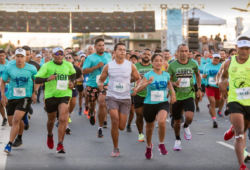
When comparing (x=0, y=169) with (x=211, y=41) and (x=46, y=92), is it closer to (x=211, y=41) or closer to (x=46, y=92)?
(x=46, y=92)

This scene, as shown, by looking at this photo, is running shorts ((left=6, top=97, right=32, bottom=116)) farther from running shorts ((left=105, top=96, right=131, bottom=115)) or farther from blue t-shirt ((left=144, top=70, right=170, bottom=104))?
blue t-shirt ((left=144, top=70, right=170, bottom=104))

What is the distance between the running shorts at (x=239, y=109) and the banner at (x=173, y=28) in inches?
1162

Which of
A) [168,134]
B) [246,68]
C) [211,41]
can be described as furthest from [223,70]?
[211,41]

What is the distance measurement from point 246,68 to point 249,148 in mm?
2510

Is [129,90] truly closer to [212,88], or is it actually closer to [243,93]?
[243,93]

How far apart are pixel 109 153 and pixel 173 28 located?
2889 cm

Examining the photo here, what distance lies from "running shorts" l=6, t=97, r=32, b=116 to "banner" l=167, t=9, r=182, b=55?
2804 centimetres

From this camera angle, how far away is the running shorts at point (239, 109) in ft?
22.1

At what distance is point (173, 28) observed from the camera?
36.4 meters

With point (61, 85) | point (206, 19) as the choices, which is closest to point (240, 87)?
point (61, 85)

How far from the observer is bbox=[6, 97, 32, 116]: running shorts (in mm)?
8641

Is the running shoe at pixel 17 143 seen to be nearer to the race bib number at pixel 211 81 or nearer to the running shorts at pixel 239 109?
the running shorts at pixel 239 109

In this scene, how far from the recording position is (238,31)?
3241 cm

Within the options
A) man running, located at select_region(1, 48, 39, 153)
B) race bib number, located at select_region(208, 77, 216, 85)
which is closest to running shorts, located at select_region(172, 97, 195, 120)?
man running, located at select_region(1, 48, 39, 153)
